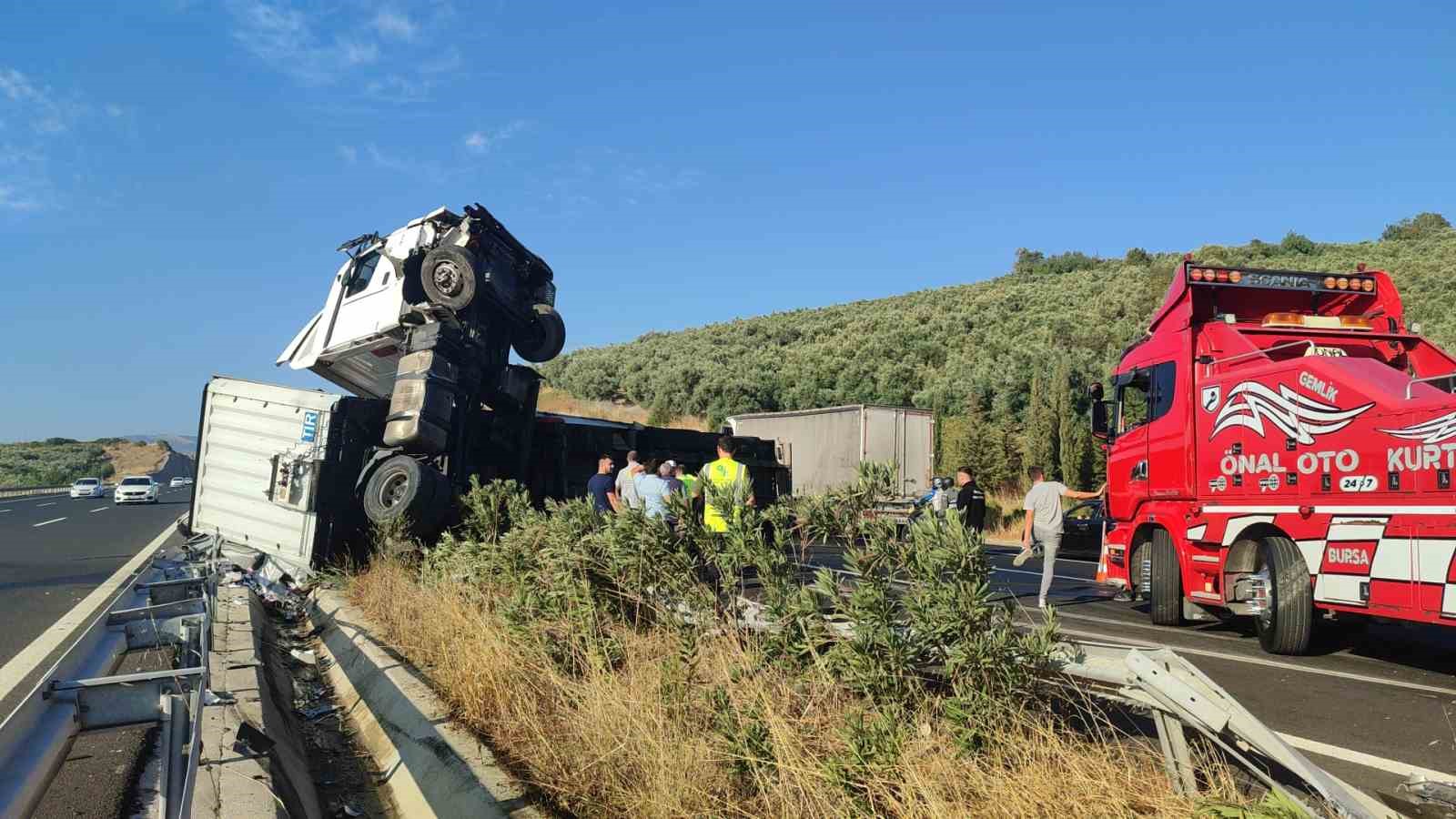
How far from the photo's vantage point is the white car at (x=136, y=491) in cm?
3619

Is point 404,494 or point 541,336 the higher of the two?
point 541,336

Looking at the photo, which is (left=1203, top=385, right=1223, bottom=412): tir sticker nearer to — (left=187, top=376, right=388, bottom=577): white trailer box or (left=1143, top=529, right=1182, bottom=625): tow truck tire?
(left=1143, top=529, right=1182, bottom=625): tow truck tire

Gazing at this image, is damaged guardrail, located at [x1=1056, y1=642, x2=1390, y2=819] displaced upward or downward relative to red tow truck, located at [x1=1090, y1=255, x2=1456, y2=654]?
downward

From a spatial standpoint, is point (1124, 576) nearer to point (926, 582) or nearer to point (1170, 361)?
point (1170, 361)

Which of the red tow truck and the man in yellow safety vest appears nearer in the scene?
the man in yellow safety vest

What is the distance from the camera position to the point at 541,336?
1268cm

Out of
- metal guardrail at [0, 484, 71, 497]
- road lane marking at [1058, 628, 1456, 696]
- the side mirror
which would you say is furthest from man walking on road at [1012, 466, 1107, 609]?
metal guardrail at [0, 484, 71, 497]

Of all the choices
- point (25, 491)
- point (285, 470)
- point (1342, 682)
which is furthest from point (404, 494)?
point (25, 491)

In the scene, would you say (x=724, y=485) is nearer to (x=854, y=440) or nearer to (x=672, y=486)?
(x=672, y=486)

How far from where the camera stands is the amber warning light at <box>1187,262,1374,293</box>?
29.9ft

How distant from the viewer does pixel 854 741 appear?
3439mm

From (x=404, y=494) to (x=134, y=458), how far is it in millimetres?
98718

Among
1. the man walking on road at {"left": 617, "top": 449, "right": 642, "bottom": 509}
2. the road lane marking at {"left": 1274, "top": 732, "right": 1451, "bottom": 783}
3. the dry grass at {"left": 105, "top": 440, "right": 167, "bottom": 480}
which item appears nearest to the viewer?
the road lane marking at {"left": 1274, "top": 732, "right": 1451, "bottom": 783}

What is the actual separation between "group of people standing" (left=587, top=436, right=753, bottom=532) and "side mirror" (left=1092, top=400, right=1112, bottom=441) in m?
4.42
